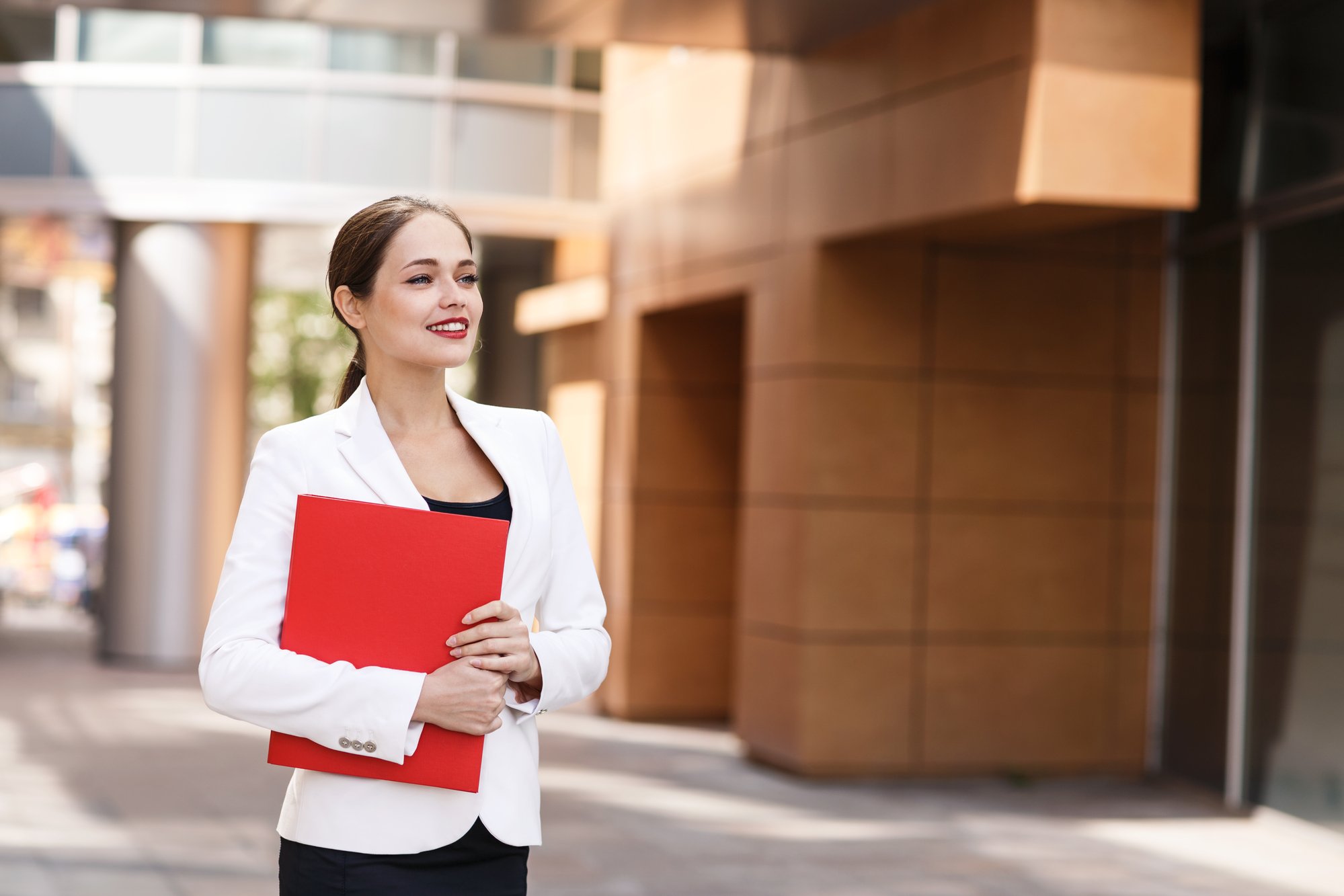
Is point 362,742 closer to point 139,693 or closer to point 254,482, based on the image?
point 254,482

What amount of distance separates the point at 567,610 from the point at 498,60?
12705 mm

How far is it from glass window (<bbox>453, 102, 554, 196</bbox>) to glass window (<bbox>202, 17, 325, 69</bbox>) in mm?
1482

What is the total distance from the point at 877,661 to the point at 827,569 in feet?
2.05

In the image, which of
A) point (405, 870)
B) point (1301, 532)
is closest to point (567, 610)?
point (405, 870)

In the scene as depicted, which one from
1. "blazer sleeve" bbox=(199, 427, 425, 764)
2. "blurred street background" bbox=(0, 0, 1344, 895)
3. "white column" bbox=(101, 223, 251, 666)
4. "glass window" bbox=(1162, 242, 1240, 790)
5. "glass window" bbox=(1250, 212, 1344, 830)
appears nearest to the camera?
"blazer sleeve" bbox=(199, 427, 425, 764)

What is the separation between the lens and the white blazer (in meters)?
2.12

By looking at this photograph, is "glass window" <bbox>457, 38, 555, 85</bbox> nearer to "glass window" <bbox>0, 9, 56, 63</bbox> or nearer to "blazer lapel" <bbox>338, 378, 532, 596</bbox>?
"glass window" <bbox>0, 9, 56, 63</bbox>

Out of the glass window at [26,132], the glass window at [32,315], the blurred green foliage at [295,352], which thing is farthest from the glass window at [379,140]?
the glass window at [32,315]

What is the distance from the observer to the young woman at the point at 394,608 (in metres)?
2.13

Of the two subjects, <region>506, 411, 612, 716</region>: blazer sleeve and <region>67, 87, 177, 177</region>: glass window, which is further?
<region>67, 87, 177, 177</region>: glass window

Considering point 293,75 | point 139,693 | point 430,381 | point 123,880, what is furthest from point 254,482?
point 293,75

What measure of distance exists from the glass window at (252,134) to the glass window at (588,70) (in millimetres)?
2483

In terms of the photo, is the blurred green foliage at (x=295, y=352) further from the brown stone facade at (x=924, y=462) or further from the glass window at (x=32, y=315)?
the brown stone facade at (x=924, y=462)

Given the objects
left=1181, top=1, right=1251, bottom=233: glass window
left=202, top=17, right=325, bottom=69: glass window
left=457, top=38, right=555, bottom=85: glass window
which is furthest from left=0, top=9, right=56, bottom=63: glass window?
left=1181, top=1, right=1251, bottom=233: glass window
